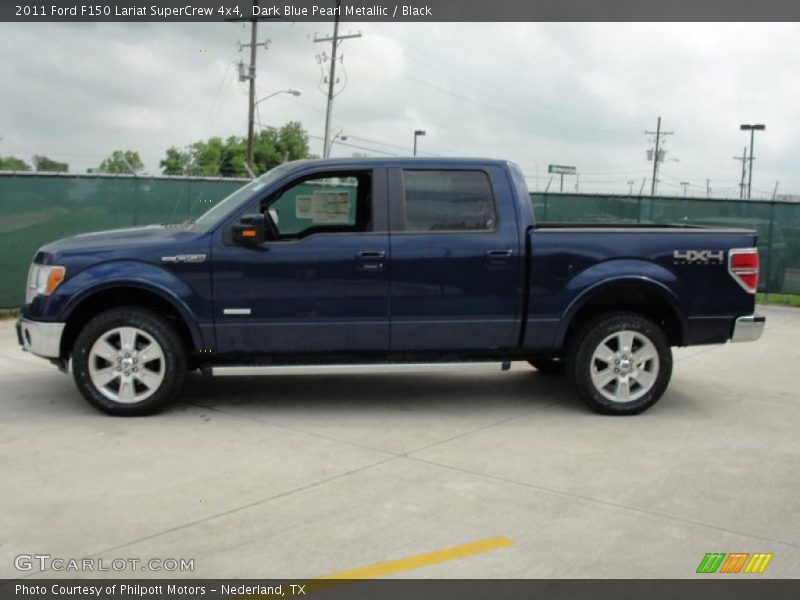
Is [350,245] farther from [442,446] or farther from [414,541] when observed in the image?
[414,541]

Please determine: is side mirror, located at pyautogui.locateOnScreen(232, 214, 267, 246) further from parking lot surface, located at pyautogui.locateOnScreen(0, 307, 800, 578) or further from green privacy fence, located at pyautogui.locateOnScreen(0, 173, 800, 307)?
green privacy fence, located at pyautogui.locateOnScreen(0, 173, 800, 307)

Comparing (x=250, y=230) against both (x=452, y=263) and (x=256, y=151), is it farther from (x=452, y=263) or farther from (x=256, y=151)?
(x=256, y=151)

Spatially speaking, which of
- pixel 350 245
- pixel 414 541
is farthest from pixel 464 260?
pixel 414 541

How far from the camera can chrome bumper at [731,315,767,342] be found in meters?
7.17

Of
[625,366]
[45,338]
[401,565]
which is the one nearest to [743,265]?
[625,366]

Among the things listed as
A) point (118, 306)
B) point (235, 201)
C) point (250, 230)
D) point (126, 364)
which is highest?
point (235, 201)

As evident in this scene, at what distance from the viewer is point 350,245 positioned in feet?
22.6

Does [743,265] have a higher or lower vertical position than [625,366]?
higher

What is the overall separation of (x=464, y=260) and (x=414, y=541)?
2.96m

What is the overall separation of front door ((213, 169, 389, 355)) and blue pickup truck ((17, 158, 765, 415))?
0.04ft

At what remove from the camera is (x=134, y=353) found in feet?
22.2

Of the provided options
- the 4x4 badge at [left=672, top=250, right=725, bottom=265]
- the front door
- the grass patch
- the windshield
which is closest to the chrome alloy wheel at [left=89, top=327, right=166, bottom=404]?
the front door

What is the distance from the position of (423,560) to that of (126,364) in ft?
11.5

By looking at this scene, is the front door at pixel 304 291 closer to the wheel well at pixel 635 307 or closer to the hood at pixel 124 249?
the hood at pixel 124 249
